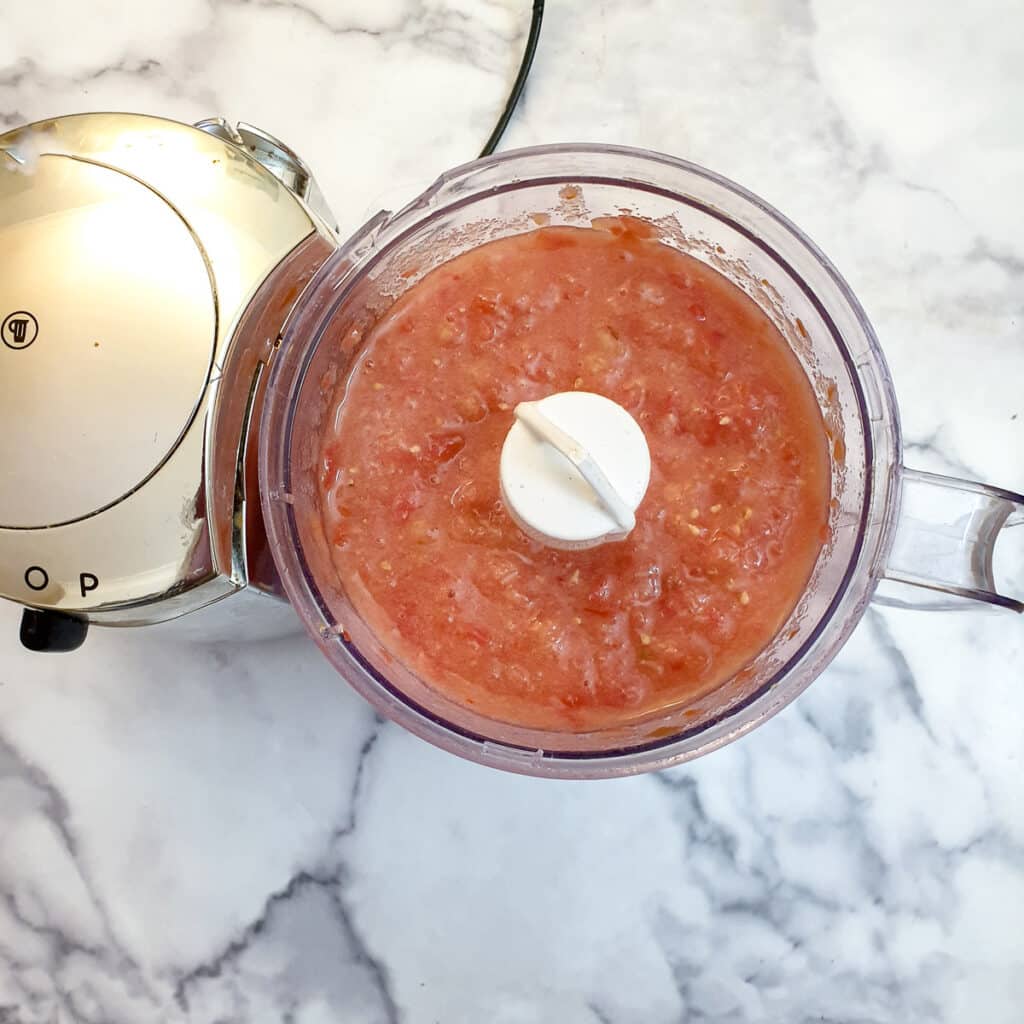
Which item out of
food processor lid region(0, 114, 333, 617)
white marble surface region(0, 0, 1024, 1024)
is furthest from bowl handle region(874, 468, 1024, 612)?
food processor lid region(0, 114, 333, 617)

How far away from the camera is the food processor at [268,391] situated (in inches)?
22.5

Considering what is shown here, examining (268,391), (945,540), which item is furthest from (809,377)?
(268,391)

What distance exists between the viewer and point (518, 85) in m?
0.84

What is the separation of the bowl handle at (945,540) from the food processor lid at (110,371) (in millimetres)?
415

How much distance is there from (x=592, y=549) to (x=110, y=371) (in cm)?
30

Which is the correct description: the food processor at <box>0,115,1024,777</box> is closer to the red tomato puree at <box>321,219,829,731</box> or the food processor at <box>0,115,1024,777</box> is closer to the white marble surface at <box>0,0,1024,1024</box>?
the red tomato puree at <box>321,219,829,731</box>

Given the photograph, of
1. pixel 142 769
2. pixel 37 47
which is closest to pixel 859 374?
pixel 142 769

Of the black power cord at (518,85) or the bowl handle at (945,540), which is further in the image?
the black power cord at (518,85)

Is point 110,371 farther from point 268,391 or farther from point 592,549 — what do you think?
point 592,549

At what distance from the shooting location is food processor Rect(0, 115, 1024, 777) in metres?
0.57

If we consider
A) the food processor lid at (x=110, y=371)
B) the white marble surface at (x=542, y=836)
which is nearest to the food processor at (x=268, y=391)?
the food processor lid at (x=110, y=371)

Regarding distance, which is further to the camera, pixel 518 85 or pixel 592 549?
pixel 518 85

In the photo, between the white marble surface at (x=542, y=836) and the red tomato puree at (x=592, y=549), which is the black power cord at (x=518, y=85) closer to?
the white marble surface at (x=542, y=836)

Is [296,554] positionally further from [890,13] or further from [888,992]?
[890,13]
